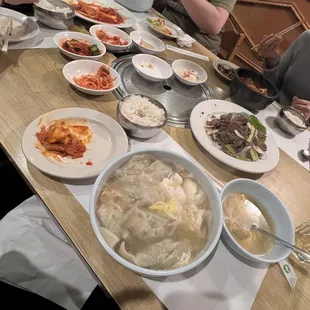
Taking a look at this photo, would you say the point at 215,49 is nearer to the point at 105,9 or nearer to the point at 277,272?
the point at 105,9

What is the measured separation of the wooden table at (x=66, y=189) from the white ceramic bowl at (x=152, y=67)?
0.19 m

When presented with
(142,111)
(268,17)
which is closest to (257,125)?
(142,111)

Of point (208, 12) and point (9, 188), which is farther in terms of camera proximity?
point (208, 12)

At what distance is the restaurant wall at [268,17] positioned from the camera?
173 inches

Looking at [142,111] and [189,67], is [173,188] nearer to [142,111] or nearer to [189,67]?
[142,111]

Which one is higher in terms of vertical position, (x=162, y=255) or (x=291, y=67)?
(x=291, y=67)

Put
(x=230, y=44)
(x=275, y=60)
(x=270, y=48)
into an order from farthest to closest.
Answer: (x=230, y=44)
(x=275, y=60)
(x=270, y=48)

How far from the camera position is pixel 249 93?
1618mm

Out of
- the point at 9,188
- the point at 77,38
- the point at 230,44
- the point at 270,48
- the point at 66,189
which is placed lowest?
the point at 9,188

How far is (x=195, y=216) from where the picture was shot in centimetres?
92

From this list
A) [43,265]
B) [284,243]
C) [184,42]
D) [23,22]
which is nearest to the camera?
[284,243]

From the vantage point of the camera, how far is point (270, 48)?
2.27 meters

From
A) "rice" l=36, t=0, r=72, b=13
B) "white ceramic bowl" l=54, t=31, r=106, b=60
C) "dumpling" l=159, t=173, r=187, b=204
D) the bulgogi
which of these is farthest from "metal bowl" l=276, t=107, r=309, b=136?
"rice" l=36, t=0, r=72, b=13

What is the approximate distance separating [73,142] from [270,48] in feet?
6.19
